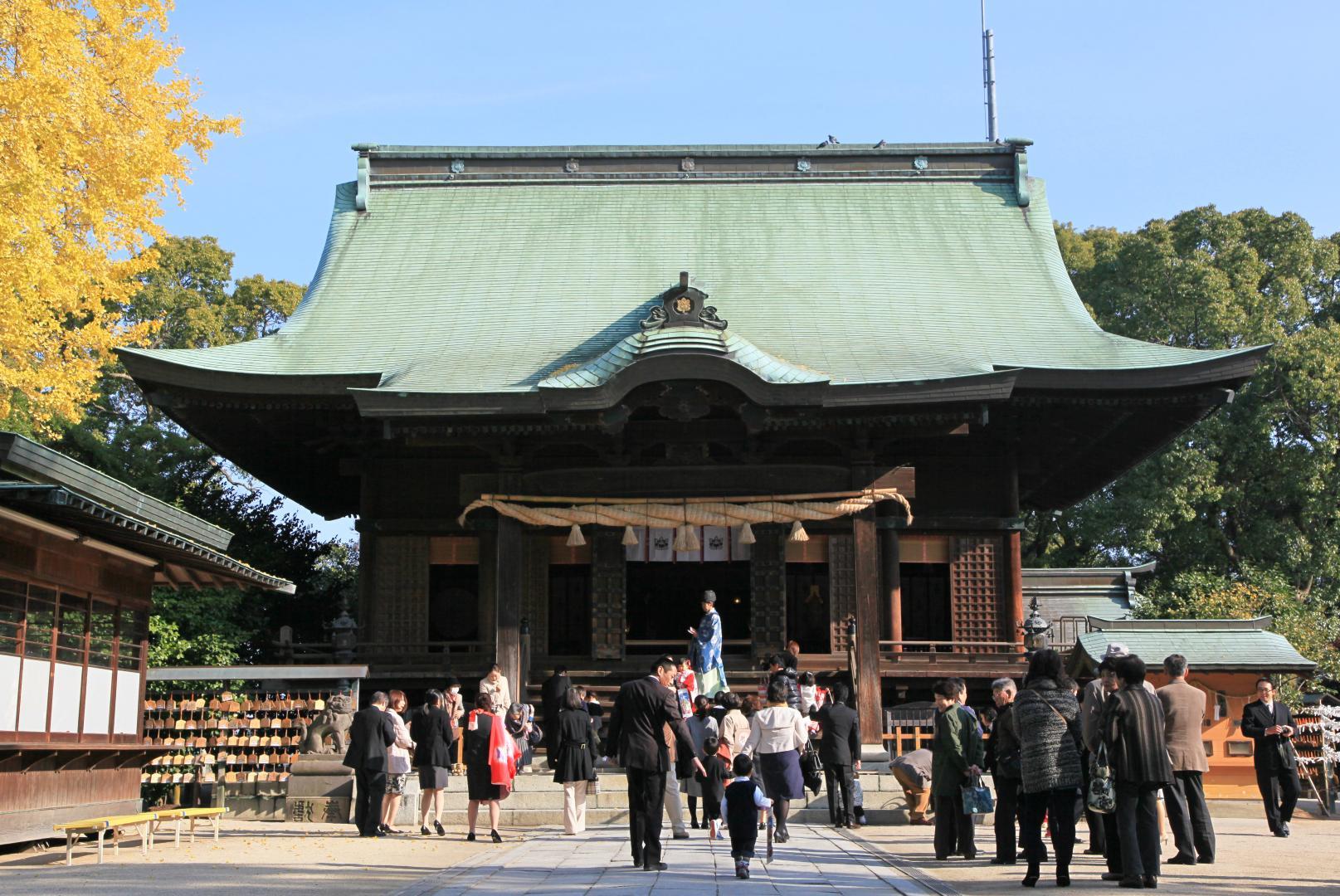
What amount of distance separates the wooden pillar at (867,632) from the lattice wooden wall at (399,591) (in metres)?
6.15

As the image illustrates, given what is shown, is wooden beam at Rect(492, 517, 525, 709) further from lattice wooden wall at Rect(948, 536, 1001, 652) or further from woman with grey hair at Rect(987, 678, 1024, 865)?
woman with grey hair at Rect(987, 678, 1024, 865)

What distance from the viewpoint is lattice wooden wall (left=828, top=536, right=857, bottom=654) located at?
752 inches

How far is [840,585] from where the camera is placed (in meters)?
19.4

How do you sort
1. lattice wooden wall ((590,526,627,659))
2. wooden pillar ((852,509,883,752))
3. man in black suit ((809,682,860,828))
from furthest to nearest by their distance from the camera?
lattice wooden wall ((590,526,627,659))
wooden pillar ((852,509,883,752))
man in black suit ((809,682,860,828))

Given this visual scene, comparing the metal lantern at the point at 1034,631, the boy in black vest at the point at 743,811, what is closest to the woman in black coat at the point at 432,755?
the boy in black vest at the point at 743,811

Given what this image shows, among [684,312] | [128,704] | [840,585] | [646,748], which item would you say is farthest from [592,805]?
[684,312]

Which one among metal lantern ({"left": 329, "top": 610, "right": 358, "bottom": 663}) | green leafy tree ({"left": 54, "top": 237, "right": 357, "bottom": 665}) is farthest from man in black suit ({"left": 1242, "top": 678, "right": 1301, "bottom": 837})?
green leafy tree ({"left": 54, "top": 237, "right": 357, "bottom": 665})

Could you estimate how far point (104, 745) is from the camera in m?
13.4

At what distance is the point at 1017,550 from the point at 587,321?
7069 mm

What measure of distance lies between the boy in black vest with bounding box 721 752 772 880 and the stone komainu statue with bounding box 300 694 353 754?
25.5 ft

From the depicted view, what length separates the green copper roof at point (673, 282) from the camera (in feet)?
64.0

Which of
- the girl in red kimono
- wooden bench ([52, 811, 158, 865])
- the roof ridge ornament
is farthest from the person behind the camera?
the roof ridge ornament

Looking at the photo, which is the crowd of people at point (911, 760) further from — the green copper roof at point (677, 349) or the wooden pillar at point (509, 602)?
the green copper roof at point (677, 349)

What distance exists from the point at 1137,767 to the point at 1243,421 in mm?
26513
